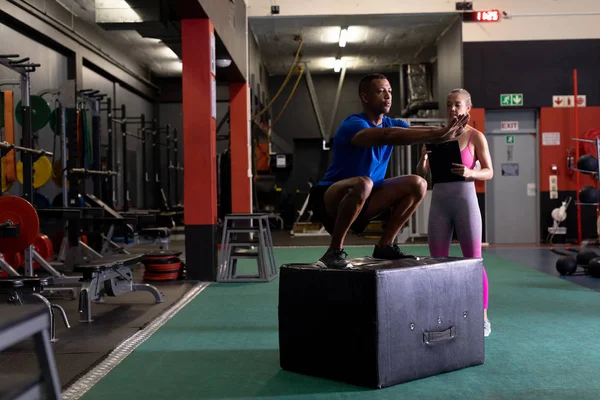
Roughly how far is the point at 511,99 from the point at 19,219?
26.1 ft

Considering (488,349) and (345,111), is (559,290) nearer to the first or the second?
(488,349)

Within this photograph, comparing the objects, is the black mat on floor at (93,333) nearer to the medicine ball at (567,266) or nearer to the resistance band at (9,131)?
the resistance band at (9,131)

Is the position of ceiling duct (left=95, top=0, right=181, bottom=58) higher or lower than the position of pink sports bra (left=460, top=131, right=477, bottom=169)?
higher

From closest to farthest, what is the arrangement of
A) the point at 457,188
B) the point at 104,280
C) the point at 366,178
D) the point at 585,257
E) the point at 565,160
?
the point at 366,178 → the point at 457,188 → the point at 104,280 → the point at 585,257 → the point at 565,160

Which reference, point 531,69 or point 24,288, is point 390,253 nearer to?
point 24,288

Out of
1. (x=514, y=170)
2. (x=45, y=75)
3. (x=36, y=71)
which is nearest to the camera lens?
(x=36, y=71)

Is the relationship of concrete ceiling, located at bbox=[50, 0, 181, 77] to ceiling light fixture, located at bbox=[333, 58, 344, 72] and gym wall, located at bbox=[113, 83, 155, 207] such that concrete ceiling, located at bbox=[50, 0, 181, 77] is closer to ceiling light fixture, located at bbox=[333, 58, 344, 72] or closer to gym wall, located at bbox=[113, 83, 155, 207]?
gym wall, located at bbox=[113, 83, 155, 207]

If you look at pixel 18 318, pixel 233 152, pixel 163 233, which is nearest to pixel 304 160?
pixel 233 152

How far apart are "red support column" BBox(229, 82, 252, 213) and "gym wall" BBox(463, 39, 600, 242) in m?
3.67

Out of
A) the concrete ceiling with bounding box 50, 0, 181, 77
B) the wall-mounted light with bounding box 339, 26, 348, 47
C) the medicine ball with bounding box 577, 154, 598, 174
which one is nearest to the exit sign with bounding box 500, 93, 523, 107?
the medicine ball with bounding box 577, 154, 598, 174

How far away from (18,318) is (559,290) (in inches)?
195

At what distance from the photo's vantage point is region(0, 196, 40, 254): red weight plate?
4840 millimetres

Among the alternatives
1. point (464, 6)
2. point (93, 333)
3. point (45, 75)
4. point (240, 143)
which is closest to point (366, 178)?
point (93, 333)

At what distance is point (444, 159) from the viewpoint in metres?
3.43
